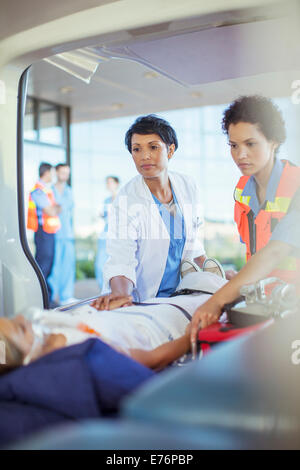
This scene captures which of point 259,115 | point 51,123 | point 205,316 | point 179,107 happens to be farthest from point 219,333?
point 51,123

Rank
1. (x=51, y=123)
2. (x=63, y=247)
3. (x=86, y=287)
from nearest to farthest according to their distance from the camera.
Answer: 1. (x=63, y=247)
2. (x=51, y=123)
3. (x=86, y=287)

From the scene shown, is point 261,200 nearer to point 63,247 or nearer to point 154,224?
point 154,224

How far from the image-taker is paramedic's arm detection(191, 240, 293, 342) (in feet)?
4.67

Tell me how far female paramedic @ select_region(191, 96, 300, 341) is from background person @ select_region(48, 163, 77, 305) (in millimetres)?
2984

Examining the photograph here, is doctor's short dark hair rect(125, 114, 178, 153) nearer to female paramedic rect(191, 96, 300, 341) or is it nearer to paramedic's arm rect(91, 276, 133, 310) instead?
female paramedic rect(191, 96, 300, 341)

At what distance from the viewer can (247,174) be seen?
5.16 ft

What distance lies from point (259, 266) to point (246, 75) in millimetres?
648

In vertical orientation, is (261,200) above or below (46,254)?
above

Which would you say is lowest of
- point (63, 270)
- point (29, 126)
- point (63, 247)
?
point (63, 270)

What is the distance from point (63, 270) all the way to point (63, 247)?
0.25 metres

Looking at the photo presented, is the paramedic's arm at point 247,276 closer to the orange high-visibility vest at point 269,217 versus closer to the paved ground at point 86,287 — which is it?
the orange high-visibility vest at point 269,217

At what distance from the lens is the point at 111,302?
173 centimetres

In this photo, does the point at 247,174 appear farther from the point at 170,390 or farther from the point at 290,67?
the point at 170,390

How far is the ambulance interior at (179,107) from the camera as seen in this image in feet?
2.15
